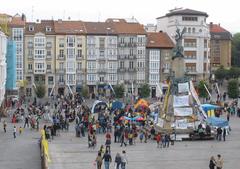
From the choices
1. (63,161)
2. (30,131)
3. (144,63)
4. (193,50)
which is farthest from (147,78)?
(63,161)

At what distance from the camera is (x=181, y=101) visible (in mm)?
46812

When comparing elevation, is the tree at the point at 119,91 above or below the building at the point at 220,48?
below

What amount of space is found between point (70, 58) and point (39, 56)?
4.50 meters

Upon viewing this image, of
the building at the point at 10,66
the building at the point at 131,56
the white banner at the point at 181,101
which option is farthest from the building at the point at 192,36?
the white banner at the point at 181,101

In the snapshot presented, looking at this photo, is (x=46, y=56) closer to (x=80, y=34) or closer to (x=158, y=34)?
(x=80, y=34)

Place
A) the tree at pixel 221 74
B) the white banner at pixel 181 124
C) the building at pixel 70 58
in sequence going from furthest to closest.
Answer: the tree at pixel 221 74, the building at pixel 70 58, the white banner at pixel 181 124

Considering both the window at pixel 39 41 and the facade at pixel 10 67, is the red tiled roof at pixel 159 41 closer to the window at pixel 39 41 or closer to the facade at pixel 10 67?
the window at pixel 39 41

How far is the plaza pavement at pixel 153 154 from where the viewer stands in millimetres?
33375

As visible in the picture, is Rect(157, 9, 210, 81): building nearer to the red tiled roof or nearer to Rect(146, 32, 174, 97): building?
the red tiled roof

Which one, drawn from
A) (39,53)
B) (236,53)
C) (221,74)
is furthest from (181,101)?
(236,53)

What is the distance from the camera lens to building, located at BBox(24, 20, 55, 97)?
9712 centimetres

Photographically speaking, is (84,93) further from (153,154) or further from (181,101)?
(153,154)

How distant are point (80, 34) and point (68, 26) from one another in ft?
7.43

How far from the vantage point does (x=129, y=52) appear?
101062mm
